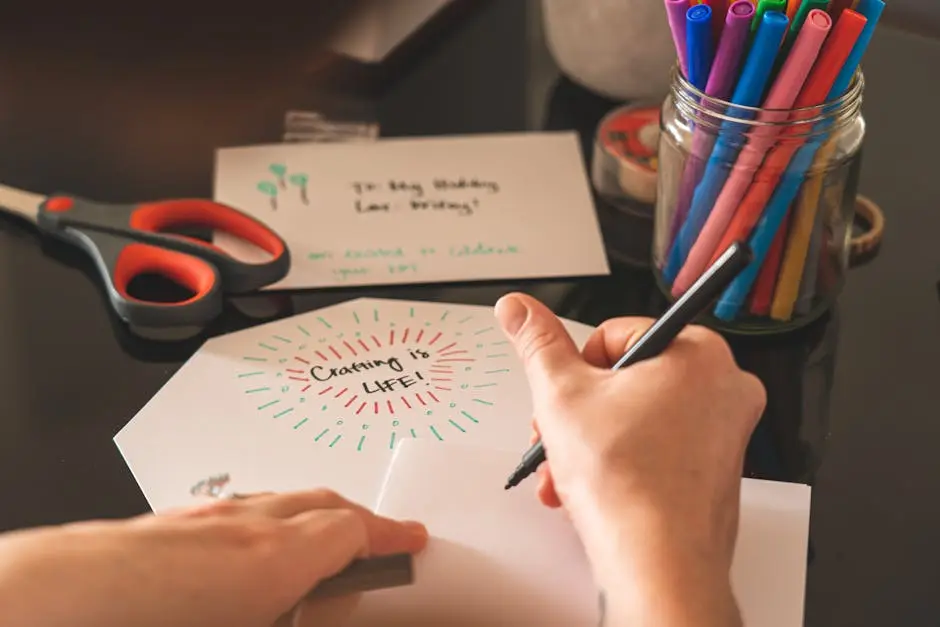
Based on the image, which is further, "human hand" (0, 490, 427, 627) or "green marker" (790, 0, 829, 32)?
"green marker" (790, 0, 829, 32)

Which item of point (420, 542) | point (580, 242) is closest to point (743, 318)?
point (580, 242)

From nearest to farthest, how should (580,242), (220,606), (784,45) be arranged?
1. (220,606)
2. (784,45)
3. (580,242)

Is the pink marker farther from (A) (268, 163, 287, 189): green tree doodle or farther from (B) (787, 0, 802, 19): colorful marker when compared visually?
(A) (268, 163, 287, 189): green tree doodle

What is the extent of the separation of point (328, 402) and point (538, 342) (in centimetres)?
15

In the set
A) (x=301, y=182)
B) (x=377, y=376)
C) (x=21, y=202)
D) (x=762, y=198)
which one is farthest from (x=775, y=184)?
(x=21, y=202)

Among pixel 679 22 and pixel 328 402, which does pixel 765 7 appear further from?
pixel 328 402

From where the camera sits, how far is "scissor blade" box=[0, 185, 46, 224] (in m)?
0.70

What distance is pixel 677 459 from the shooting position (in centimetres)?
45

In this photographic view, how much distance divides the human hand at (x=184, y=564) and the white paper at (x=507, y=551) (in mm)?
44

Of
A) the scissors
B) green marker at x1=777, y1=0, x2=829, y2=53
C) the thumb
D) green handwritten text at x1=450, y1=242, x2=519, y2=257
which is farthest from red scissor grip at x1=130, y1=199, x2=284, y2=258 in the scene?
green marker at x1=777, y1=0, x2=829, y2=53

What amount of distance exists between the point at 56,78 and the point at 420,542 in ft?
1.84

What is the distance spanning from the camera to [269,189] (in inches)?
29.7

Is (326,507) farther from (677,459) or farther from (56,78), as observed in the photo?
(56,78)

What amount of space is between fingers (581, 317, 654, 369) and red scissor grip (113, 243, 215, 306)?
238 mm
